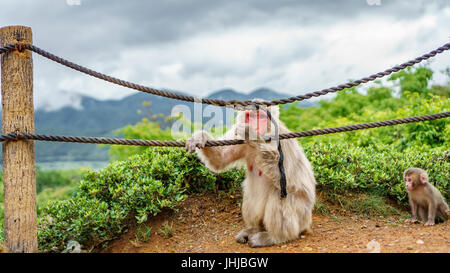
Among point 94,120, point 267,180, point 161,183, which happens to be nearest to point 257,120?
point 267,180

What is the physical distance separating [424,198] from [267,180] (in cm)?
183

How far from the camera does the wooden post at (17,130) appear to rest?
3.08 m

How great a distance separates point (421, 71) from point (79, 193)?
1183 cm

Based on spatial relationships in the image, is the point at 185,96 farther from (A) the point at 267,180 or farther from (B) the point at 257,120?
(A) the point at 267,180

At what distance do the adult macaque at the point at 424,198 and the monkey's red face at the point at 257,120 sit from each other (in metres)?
1.87

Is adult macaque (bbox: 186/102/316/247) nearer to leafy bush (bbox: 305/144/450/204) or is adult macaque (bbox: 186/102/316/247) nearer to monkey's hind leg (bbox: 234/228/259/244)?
monkey's hind leg (bbox: 234/228/259/244)

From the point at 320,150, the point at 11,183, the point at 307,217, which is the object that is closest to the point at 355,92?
the point at 320,150

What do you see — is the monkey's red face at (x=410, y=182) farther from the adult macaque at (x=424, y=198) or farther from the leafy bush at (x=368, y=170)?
the leafy bush at (x=368, y=170)

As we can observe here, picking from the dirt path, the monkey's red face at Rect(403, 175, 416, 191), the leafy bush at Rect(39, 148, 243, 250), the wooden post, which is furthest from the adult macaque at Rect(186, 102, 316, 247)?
the wooden post

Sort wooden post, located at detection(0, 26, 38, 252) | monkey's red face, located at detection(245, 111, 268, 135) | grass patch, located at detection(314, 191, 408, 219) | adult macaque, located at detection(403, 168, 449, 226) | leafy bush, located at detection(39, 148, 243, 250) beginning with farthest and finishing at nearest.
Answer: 1. grass patch, located at detection(314, 191, 408, 219)
2. adult macaque, located at detection(403, 168, 449, 226)
3. leafy bush, located at detection(39, 148, 243, 250)
4. monkey's red face, located at detection(245, 111, 268, 135)
5. wooden post, located at detection(0, 26, 38, 252)

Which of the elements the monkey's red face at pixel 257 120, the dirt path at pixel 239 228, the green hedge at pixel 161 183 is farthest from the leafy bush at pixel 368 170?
the monkey's red face at pixel 257 120

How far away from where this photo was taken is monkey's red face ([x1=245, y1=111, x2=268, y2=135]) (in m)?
3.54

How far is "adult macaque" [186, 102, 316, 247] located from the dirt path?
0.17 meters
